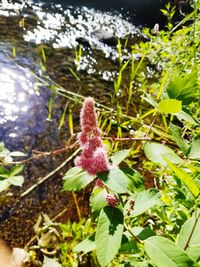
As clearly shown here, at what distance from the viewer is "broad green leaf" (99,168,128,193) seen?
72cm

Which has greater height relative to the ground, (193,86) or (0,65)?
(193,86)

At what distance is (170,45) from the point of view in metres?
2.72

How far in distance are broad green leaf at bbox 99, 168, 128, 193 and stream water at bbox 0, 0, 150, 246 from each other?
1.42m

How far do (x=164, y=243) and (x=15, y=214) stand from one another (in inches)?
89.7

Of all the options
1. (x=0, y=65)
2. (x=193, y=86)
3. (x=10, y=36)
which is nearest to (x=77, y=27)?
(x=10, y=36)

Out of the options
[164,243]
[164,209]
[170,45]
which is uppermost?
[170,45]

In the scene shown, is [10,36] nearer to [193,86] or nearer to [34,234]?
[34,234]

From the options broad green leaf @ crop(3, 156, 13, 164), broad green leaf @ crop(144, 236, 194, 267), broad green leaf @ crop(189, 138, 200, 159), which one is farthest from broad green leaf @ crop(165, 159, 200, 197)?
broad green leaf @ crop(3, 156, 13, 164)

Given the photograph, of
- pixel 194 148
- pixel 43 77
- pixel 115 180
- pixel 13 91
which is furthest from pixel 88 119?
pixel 43 77

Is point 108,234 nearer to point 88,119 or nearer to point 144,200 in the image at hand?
point 144,200

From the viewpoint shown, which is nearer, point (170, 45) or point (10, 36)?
point (170, 45)

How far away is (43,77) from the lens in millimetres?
4750

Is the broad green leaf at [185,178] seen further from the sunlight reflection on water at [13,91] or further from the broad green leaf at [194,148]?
the sunlight reflection on water at [13,91]

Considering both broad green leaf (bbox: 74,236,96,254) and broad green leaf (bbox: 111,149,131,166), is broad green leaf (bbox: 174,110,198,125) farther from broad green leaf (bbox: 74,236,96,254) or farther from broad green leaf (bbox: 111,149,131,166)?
broad green leaf (bbox: 74,236,96,254)
